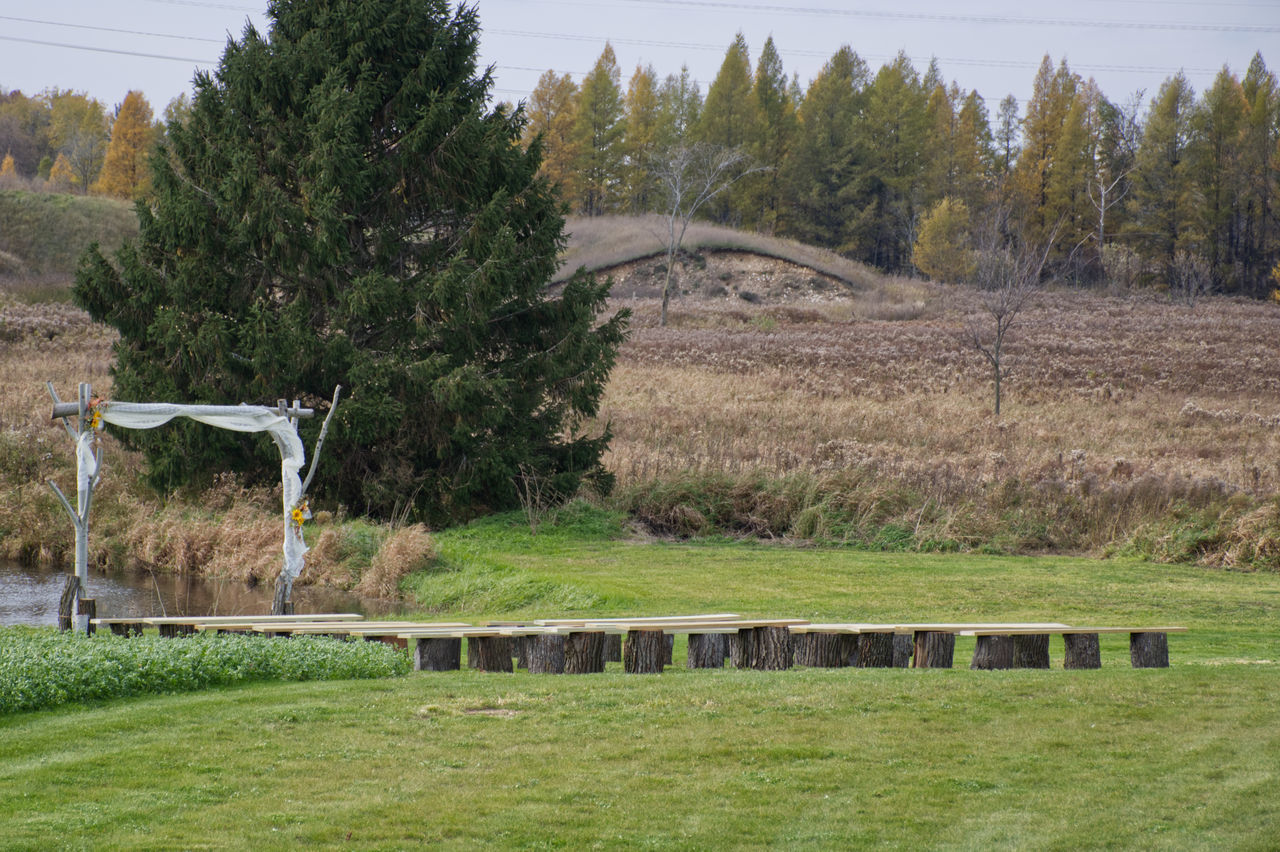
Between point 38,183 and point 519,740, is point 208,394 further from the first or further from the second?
point 38,183

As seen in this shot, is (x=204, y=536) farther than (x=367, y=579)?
Yes

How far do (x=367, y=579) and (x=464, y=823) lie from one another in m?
13.7

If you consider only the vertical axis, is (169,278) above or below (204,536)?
above

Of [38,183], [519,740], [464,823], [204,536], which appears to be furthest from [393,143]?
[38,183]

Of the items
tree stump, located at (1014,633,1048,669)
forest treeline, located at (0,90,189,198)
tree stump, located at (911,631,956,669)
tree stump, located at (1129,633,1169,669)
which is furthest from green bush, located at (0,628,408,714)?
forest treeline, located at (0,90,189,198)

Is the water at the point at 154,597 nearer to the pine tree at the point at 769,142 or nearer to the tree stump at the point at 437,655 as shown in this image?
the tree stump at the point at 437,655

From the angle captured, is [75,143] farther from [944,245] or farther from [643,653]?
[643,653]

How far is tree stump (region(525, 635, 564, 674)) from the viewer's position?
1023 cm

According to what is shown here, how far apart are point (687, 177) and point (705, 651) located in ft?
239

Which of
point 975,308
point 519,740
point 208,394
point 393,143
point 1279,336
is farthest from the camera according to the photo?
point 975,308

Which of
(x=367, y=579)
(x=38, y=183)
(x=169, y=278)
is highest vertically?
(x=38, y=183)

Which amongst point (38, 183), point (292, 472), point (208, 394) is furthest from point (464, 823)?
point (38, 183)

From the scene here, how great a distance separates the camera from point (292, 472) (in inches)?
584

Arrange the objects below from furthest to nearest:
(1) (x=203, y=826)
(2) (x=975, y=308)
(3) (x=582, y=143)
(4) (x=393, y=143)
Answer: (3) (x=582, y=143), (2) (x=975, y=308), (4) (x=393, y=143), (1) (x=203, y=826)
